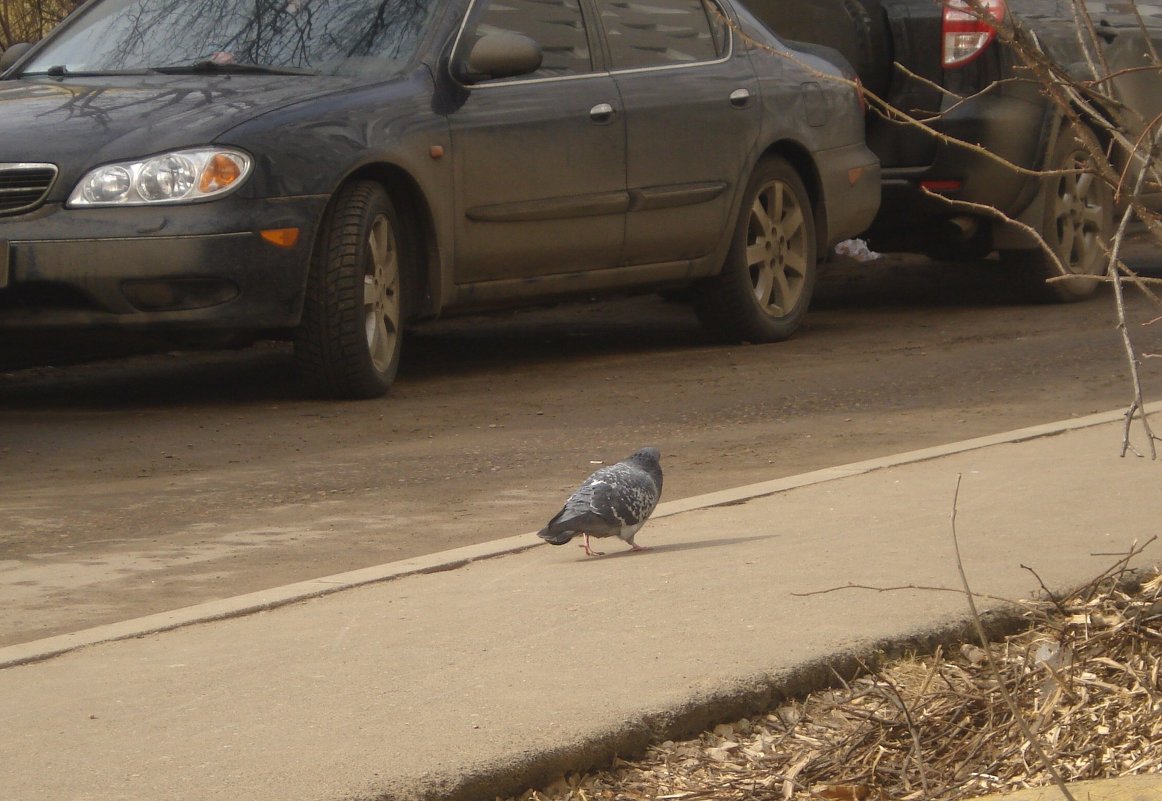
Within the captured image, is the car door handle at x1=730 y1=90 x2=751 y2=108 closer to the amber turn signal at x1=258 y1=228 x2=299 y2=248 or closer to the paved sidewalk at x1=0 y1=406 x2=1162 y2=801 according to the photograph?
the amber turn signal at x1=258 y1=228 x2=299 y2=248

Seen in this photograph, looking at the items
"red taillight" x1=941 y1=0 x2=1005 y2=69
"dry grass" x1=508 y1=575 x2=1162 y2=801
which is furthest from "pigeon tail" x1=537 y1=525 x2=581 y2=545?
"red taillight" x1=941 y1=0 x2=1005 y2=69

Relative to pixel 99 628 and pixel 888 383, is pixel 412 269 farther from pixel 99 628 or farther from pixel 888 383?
pixel 99 628

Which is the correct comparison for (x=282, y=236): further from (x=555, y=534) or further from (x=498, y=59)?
(x=555, y=534)

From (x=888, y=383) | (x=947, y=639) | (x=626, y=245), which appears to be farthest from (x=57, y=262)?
(x=947, y=639)

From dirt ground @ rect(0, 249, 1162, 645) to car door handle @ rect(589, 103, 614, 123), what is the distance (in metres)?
1.10

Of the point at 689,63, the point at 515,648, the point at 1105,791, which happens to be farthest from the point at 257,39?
the point at 1105,791

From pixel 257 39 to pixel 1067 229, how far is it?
4759 millimetres

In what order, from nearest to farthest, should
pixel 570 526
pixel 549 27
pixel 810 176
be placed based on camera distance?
pixel 570 526 < pixel 549 27 < pixel 810 176

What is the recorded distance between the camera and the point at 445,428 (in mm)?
7344

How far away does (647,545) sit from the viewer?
202 inches

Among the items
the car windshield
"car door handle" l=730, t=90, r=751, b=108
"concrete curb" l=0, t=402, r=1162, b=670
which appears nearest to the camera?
"concrete curb" l=0, t=402, r=1162, b=670

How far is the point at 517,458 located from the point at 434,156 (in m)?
1.67

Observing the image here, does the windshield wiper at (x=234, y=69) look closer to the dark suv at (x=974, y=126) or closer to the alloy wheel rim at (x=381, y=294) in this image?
the alloy wheel rim at (x=381, y=294)

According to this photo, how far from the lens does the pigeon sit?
4.77 m
